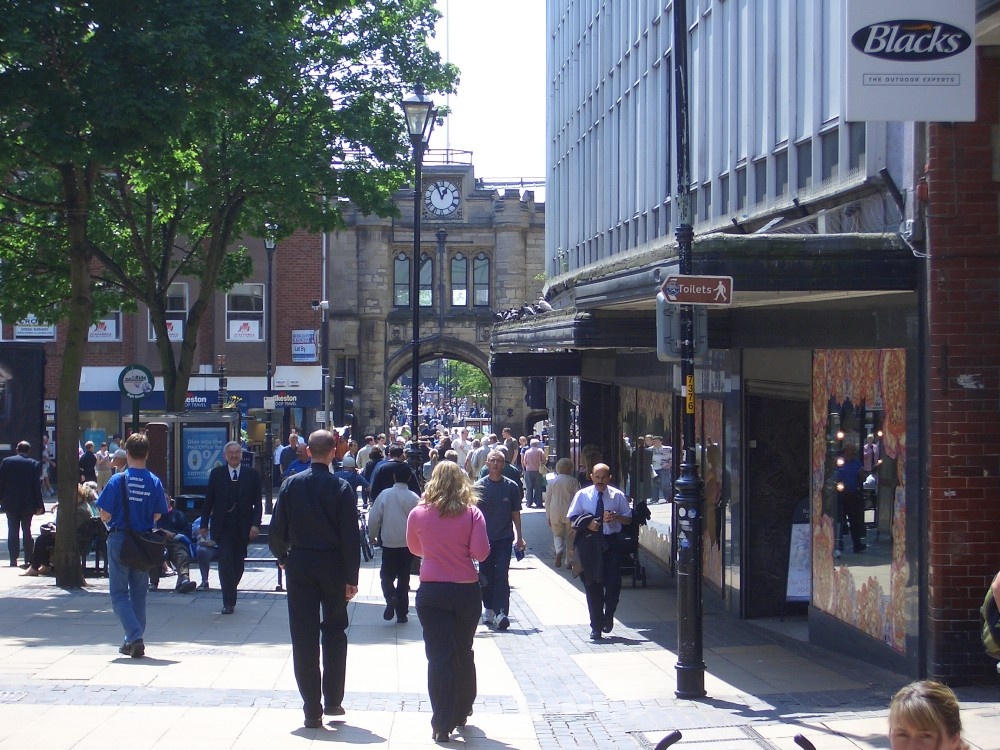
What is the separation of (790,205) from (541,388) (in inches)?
961

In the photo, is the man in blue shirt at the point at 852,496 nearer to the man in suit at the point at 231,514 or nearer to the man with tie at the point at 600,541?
the man with tie at the point at 600,541

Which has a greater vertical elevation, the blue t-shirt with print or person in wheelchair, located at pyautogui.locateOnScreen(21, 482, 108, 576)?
the blue t-shirt with print

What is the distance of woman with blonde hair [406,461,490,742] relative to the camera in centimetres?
814

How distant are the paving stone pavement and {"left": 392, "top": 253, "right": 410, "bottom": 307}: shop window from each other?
42740mm

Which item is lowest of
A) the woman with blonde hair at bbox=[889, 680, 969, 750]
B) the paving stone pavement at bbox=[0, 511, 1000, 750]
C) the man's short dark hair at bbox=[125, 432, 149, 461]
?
the paving stone pavement at bbox=[0, 511, 1000, 750]

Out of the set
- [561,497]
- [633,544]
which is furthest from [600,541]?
[561,497]

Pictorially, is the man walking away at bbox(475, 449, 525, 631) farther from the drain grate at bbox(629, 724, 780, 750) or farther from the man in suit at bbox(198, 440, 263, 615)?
the drain grate at bbox(629, 724, 780, 750)

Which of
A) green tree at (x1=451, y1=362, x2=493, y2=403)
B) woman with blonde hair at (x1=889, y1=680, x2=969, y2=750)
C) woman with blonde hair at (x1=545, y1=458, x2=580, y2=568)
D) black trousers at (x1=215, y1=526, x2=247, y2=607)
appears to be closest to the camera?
woman with blonde hair at (x1=889, y1=680, x2=969, y2=750)

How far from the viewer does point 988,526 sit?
9.41m

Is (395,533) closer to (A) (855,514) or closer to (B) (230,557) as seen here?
(B) (230,557)

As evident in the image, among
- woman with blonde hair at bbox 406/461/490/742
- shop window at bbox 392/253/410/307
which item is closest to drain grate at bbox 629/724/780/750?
woman with blonde hair at bbox 406/461/490/742

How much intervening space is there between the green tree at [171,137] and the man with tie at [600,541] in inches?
236

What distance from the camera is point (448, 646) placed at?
8172 mm

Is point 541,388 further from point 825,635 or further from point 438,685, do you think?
point 438,685
